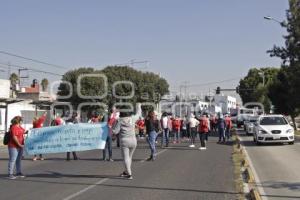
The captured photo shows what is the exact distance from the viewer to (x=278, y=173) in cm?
1472

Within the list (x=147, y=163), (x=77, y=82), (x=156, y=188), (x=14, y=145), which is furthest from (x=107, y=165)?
(x=77, y=82)

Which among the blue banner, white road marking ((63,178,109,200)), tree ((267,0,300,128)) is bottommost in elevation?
white road marking ((63,178,109,200))

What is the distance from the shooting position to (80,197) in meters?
10.8

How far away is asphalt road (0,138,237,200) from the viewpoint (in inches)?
435

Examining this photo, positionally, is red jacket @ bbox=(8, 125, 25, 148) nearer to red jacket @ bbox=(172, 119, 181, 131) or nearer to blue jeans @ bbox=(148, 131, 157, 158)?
blue jeans @ bbox=(148, 131, 157, 158)

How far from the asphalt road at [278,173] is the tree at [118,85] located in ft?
152

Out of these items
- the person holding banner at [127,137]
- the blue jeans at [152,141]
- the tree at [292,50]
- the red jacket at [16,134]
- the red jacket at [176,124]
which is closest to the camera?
the person holding banner at [127,137]

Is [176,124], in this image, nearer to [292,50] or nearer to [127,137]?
[292,50]

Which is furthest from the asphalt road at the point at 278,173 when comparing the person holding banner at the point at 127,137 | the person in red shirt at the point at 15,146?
the person in red shirt at the point at 15,146

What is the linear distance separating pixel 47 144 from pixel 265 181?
705 centimetres

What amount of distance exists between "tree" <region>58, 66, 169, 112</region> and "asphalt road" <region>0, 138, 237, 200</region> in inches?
1902

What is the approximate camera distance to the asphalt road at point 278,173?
11180 mm

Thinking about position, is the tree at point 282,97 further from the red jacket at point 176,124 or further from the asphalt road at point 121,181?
the asphalt road at point 121,181

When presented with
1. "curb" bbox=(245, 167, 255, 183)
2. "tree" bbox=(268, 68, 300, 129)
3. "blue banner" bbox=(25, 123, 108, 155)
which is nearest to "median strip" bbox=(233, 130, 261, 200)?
"curb" bbox=(245, 167, 255, 183)
